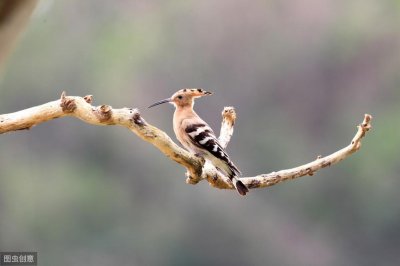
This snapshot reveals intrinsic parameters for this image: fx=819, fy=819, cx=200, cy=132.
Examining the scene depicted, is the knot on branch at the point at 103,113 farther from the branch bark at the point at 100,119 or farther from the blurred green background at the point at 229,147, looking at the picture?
the blurred green background at the point at 229,147

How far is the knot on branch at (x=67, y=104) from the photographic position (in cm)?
193

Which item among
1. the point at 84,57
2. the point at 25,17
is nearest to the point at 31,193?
the point at 84,57

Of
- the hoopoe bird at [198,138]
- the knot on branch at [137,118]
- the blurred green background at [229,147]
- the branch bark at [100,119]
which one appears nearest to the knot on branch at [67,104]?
the branch bark at [100,119]

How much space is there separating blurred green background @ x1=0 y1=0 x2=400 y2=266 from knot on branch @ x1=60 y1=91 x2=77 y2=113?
199 inches

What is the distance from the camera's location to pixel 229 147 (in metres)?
7.33

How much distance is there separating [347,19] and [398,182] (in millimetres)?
1853

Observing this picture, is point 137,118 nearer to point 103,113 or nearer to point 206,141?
point 103,113

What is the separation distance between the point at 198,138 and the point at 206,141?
5 cm

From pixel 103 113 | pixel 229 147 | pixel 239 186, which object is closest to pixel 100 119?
pixel 103 113

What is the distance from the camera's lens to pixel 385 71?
841cm

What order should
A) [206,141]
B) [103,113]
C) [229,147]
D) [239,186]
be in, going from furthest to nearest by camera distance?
[229,147] → [206,141] → [239,186] → [103,113]

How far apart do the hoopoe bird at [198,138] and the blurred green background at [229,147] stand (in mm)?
4341

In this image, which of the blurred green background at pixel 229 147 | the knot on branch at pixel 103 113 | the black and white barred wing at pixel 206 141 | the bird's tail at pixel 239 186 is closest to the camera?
the knot on branch at pixel 103 113

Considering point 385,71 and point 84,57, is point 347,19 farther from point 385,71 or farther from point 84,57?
point 84,57
